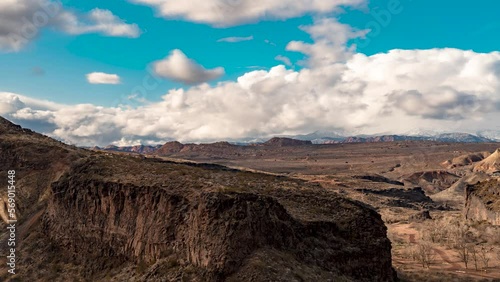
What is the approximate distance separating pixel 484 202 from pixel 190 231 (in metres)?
89.1

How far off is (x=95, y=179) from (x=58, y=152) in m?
26.0

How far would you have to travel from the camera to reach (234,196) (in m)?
35.8

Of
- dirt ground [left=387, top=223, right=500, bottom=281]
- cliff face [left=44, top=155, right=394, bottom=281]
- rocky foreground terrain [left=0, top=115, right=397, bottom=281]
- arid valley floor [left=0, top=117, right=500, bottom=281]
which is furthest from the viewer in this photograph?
dirt ground [left=387, top=223, right=500, bottom=281]

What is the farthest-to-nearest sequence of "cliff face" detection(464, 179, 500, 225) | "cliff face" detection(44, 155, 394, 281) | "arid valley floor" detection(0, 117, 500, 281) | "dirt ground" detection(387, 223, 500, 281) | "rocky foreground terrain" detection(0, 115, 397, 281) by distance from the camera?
"cliff face" detection(464, 179, 500, 225)
"dirt ground" detection(387, 223, 500, 281)
"cliff face" detection(44, 155, 394, 281)
"arid valley floor" detection(0, 117, 500, 281)
"rocky foreground terrain" detection(0, 115, 397, 281)

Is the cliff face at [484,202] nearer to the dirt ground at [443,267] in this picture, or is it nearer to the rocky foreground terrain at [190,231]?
the dirt ground at [443,267]

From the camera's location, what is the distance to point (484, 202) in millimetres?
98062

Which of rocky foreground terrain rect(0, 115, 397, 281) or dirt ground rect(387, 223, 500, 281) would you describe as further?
dirt ground rect(387, 223, 500, 281)

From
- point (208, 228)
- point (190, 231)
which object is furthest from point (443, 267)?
point (190, 231)

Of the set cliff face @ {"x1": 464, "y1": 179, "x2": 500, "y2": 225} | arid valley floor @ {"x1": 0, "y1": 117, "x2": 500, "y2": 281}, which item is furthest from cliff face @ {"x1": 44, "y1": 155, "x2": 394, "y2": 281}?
cliff face @ {"x1": 464, "y1": 179, "x2": 500, "y2": 225}

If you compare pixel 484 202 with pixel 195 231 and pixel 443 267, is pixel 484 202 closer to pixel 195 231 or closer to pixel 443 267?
pixel 443 267

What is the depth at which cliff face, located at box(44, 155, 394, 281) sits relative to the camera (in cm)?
3400

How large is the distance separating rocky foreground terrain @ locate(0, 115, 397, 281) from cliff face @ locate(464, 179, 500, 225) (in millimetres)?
62666

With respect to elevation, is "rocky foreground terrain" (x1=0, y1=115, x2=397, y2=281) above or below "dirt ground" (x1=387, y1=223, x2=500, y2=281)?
above

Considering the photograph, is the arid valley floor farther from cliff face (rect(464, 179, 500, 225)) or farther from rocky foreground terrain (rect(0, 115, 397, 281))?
cliff face (rect(464, 179, 500, 225))
